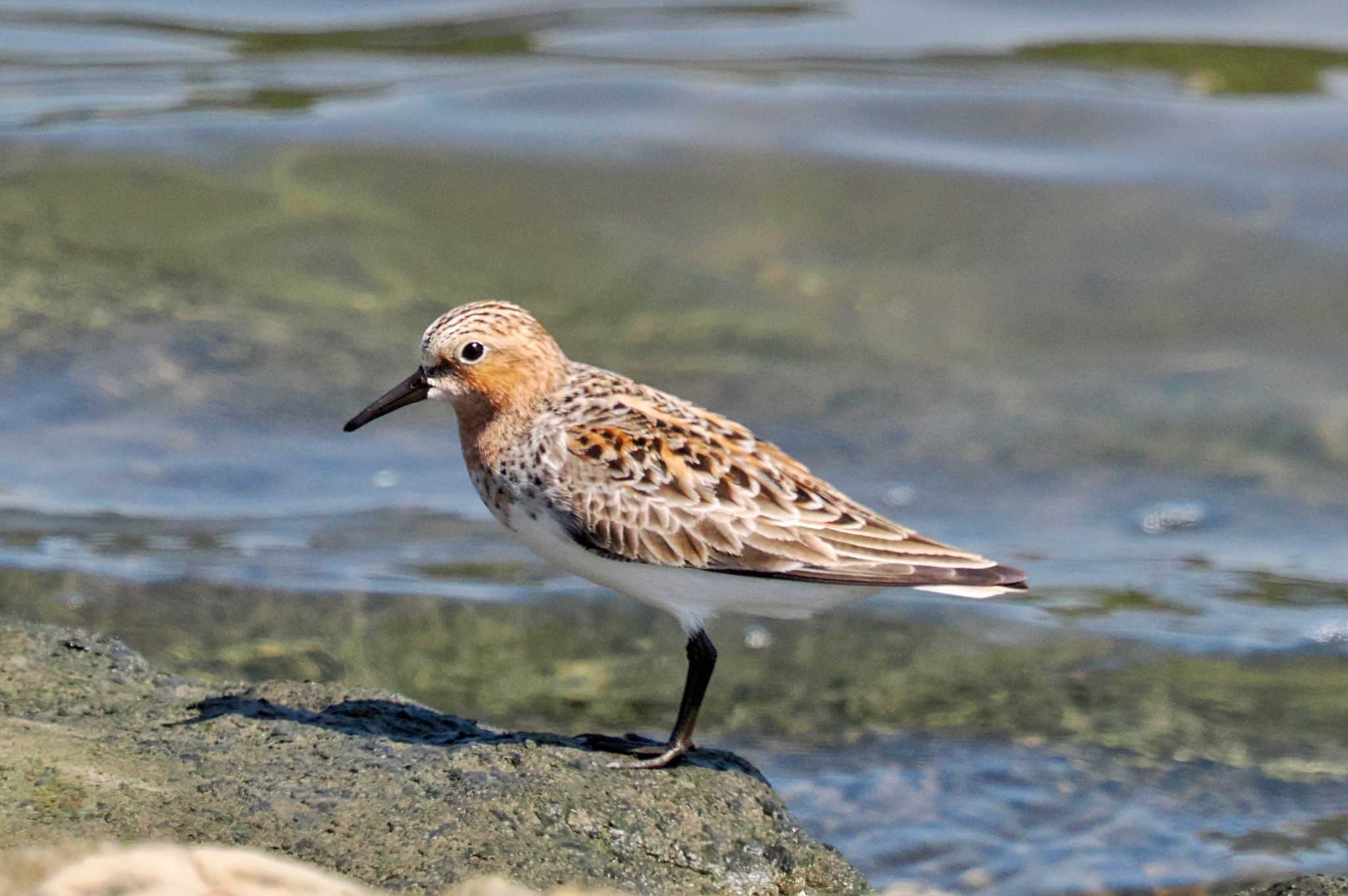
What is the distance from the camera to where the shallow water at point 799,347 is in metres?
8.17

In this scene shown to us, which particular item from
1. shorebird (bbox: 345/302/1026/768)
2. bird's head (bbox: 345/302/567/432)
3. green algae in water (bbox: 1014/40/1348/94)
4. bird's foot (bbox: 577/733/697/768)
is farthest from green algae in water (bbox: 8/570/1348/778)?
green algae in water (bbox: 1014/40/1348/94)

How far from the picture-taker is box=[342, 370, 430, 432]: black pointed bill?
6.21 meters

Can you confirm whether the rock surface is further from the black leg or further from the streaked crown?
the streaked crown

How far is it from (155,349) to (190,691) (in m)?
6.38

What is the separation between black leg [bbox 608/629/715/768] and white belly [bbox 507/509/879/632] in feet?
0.27

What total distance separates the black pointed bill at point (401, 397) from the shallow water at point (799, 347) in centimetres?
216

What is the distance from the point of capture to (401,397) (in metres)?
6.27

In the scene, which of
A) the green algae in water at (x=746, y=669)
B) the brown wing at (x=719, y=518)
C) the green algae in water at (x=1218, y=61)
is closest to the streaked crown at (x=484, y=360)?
the brown wing at (x=719, y=518)

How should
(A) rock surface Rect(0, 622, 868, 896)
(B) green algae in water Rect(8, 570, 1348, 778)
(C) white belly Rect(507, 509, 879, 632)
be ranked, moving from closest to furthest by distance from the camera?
(A) rock surface Rect(0, 622, 868, 896), (C) white belly Rect(507, 509, 879, 632), (B) green algae in water Rect(8, 570, 1348, 778)

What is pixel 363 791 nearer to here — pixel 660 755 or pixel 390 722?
pixel 390 722

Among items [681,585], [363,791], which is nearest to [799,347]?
[681,585]

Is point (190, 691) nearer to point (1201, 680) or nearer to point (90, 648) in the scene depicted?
point (90, 648)

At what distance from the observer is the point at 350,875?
457cm

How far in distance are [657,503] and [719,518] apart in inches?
8.6
